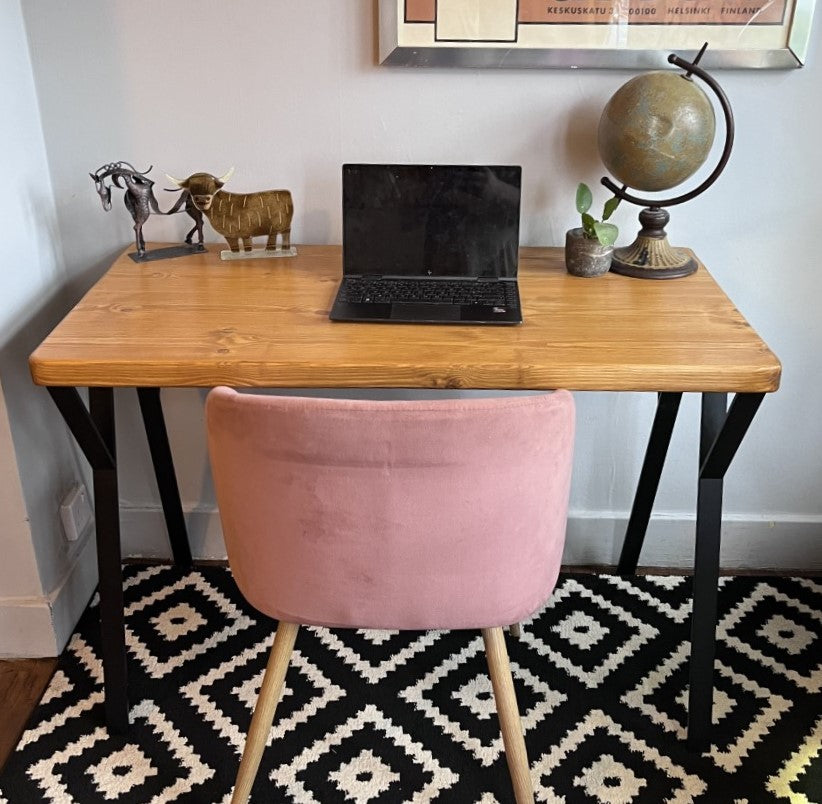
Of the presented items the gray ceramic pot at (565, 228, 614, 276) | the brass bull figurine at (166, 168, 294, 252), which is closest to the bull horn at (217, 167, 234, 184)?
the brass bull figurine at (166, 168, 294, 252)

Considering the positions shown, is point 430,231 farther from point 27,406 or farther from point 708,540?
point 27,406

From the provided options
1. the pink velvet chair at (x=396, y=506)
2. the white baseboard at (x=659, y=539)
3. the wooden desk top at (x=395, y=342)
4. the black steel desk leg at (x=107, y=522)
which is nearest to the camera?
the pink velvet chair at (x=396, y=506)

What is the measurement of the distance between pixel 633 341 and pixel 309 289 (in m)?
0.56

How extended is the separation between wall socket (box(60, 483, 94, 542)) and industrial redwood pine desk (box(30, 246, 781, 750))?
0.32 m

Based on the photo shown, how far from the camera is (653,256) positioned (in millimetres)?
1657

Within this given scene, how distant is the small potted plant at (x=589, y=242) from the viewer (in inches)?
63.8

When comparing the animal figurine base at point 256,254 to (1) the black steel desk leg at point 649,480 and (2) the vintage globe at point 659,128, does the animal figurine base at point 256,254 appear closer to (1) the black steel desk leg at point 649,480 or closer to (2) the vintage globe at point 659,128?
(2) the vintage globe at point 659,128

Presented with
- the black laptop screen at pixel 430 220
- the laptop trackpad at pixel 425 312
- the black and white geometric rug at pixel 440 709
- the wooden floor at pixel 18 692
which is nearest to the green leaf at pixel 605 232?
the black laptop screen at pixel 430 220

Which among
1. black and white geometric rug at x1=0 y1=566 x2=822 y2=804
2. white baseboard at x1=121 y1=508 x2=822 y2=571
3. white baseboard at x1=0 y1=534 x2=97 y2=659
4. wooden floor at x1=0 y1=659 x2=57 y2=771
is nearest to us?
black and white geometric rug at x1=0 y1=566 x2=822 y2=804

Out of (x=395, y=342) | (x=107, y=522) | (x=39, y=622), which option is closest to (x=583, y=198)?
(x=395, y=342)

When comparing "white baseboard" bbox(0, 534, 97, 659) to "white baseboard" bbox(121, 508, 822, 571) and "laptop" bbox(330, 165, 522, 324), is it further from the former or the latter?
"laptop" bbox(330, 165, 522, 324)

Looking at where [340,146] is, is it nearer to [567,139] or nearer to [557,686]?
[567,139]

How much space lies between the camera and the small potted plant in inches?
63.8

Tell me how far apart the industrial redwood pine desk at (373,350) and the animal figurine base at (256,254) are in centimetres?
2
